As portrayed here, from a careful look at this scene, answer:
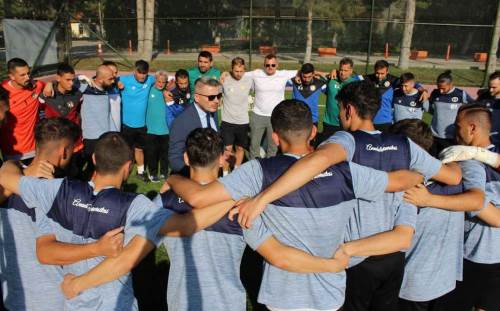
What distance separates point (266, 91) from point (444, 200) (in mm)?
6185

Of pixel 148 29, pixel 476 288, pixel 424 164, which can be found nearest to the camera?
pixel 424 164

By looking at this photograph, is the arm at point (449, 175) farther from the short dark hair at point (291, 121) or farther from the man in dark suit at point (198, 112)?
the man in dark suit at point (198, 112)

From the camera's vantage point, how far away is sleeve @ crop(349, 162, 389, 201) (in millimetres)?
2572

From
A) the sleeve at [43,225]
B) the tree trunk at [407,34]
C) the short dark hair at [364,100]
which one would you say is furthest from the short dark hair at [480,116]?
the tree trunk at [407,34]

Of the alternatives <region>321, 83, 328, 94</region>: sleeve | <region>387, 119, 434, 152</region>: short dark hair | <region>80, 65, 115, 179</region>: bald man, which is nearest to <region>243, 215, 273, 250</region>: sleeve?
<region>387, 119, 434, 152</region>: short dark hair

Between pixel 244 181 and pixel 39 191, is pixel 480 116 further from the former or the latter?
pixel 39 191

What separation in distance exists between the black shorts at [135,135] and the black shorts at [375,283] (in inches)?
244

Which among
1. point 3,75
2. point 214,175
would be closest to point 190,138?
point 214,175

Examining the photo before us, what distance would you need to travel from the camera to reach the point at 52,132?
3.05 meters

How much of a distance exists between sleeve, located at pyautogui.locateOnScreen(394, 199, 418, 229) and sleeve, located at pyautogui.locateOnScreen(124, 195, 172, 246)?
156 centimetres

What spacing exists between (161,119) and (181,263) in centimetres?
605

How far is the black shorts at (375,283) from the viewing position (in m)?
2.96

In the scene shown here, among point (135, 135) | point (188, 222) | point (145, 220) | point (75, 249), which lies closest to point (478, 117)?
point (188, 222)

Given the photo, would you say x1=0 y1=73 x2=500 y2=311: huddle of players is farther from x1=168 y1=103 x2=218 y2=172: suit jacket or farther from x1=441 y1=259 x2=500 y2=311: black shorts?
x1=168 y1=103 x2=218 y2=172: suit jacket
